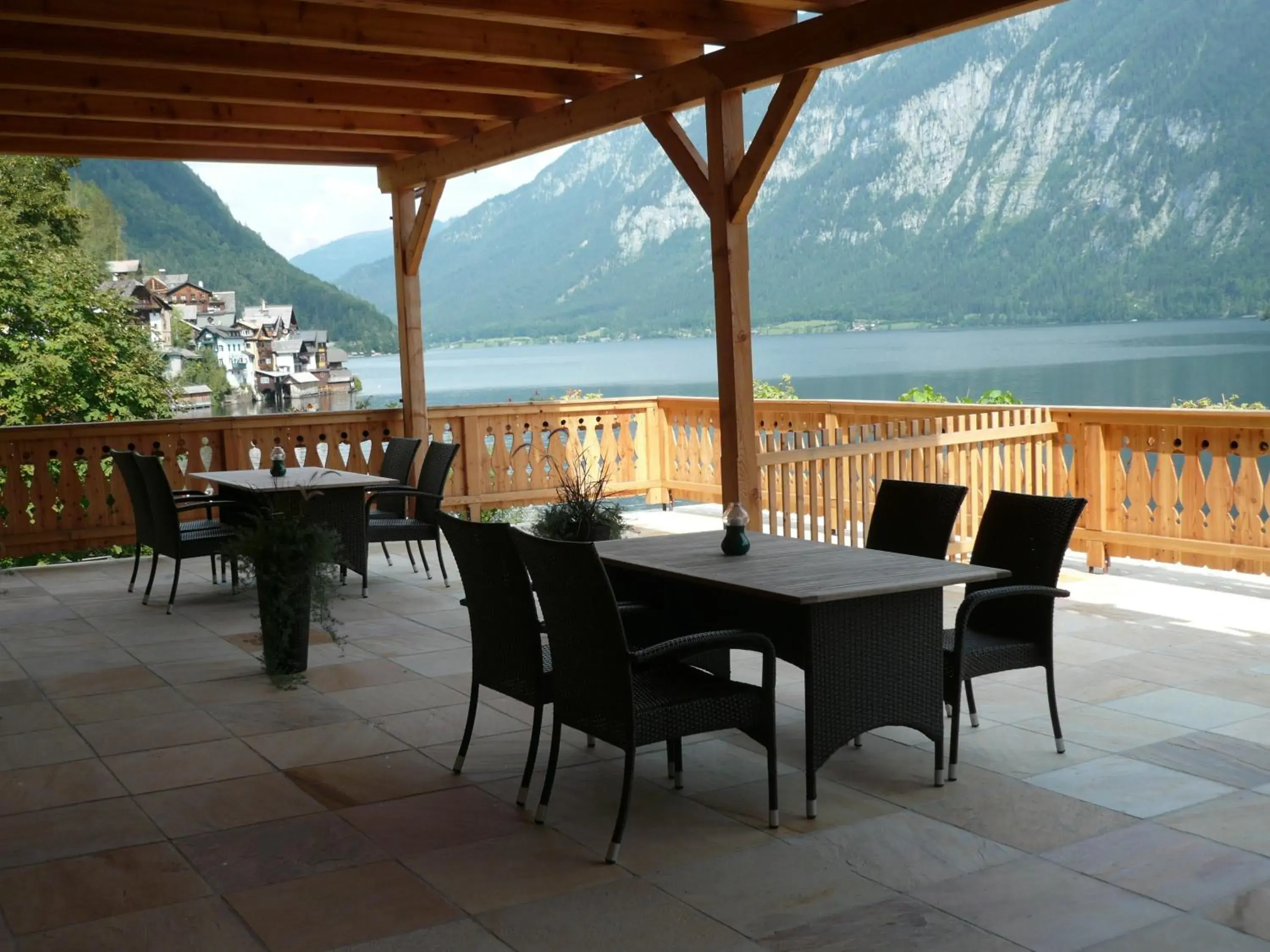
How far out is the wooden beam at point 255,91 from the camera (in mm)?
7043

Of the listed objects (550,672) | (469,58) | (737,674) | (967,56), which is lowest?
(737,674)

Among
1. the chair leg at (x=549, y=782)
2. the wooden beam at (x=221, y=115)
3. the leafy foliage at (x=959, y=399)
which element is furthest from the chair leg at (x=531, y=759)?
the leafy foliage at (x=959, y=399)

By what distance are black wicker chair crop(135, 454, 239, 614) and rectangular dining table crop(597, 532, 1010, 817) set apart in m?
3.61

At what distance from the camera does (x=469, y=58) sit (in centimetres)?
677

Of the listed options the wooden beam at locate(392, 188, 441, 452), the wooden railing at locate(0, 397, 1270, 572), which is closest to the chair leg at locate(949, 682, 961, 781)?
the wooden railing at locate(0, 397, 1270, 572)

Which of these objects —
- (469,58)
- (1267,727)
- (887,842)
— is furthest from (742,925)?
(469,58)

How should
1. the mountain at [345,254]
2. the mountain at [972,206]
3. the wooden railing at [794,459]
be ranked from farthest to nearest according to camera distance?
the mountain at [345,254] → the mountain at [972,206] → the wooden railing at [794,459]

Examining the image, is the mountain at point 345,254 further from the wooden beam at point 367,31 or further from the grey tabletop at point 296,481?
the wooden beam at point 367,31

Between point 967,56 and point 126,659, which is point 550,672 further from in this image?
point 967,56

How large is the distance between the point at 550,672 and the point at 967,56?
59.0 metres

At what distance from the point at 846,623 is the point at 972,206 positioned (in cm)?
5406

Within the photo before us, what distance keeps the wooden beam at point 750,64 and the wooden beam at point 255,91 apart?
0.26 m

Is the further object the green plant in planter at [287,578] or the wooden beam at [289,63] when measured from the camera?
the wooden beam at [289,63]

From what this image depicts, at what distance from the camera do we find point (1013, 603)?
4414 millimetres
